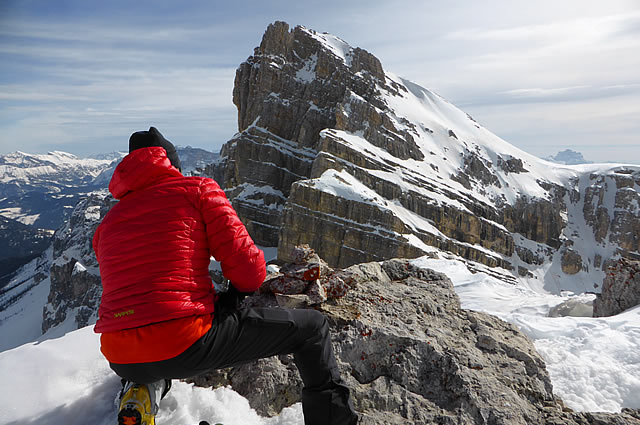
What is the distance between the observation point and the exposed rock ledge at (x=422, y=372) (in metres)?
5.27

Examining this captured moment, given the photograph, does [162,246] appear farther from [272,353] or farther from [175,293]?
[272,353]

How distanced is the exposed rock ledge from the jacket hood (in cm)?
345

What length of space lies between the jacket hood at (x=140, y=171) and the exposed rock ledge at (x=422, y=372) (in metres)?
3.45

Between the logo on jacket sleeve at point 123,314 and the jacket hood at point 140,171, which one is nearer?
the logo on jacket sleeve at point 123,314

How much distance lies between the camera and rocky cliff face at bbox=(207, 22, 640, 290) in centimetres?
8519

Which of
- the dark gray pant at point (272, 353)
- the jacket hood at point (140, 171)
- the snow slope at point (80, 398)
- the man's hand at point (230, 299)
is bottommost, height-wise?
the snow slope at point (80, 398)

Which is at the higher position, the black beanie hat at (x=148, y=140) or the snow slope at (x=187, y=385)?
the black beanie hat at (x=148, y=140)

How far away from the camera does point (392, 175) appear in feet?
310

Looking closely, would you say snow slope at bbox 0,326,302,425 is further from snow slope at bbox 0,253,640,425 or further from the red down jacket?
the red down jacket

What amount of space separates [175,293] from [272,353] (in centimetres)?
132

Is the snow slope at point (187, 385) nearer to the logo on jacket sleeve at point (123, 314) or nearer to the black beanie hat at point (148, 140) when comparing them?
the logo on jacket sleeve at point (123, 314)

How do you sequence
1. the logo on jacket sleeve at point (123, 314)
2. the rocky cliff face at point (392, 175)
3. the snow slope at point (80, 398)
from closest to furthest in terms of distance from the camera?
the logo on jacket sleeve at point (123, 314)
the snow slope at point (80, 398)
the rocky cliff face at point (392, 175)

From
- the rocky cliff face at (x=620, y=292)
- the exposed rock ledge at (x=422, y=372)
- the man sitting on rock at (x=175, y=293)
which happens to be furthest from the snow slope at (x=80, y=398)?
the rocky cliff face at (x=620, y=292)

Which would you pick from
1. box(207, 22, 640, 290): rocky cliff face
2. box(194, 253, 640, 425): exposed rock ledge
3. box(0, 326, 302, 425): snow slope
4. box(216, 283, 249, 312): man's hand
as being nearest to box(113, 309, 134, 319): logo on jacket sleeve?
box(216, 283, 249, 312): man's hand
